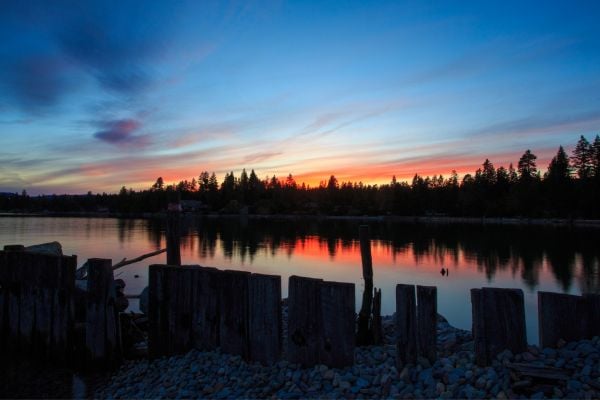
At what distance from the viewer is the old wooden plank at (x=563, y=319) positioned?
6.48 meters

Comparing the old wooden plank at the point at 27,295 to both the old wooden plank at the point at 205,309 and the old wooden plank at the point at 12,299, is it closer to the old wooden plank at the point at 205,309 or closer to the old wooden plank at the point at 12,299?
the old wooden plank at the point at 12,299

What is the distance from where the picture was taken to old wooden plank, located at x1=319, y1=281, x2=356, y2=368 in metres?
7.28

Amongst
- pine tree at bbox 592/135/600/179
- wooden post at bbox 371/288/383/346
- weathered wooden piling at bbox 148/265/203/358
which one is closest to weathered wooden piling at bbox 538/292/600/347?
wooden post at bbox 371/288/383/346

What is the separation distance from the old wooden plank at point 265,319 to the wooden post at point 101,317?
3.38 metres

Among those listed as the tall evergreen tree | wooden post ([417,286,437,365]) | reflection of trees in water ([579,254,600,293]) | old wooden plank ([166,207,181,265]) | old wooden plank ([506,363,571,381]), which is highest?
the tall evergreen tree

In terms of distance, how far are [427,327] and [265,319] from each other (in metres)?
2.88

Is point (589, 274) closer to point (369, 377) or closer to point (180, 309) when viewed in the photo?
point (369, 377)

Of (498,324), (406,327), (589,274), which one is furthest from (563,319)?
(589,274)

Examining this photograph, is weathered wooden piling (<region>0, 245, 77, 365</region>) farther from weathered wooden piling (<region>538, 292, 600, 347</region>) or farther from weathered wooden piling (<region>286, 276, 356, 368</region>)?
weathered wooden piling (<region>538, 292, 600, 347</region>)

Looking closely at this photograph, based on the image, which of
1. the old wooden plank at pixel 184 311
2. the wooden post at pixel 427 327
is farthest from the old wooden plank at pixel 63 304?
the wooden post at pixel 427 327

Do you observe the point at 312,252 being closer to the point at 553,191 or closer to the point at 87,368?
the point at 87,368

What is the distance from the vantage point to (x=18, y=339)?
991cm

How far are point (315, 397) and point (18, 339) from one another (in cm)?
766

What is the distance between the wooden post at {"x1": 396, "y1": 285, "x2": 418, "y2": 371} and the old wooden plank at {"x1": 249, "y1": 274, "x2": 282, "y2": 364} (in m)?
2.16
